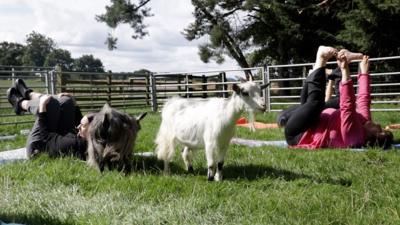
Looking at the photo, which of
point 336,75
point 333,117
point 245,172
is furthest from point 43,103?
point 336,75

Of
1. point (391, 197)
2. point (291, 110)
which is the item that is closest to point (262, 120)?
point (291, 110)

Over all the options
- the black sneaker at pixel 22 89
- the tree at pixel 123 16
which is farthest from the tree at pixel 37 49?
the black sneaker at pixel 22 89

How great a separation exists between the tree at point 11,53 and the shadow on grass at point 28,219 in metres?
61.4

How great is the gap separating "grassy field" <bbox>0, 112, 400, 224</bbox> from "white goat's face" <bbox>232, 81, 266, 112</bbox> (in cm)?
73

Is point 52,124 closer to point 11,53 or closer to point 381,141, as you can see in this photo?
point 381,141

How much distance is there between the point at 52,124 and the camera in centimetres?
611

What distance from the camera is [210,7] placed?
23438mm

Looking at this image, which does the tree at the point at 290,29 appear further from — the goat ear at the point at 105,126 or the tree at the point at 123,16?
the goat ear at the point at 105,126

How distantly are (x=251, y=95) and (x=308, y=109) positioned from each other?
176 cm

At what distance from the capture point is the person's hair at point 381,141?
6.82 metres

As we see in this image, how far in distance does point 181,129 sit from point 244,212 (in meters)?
1.92

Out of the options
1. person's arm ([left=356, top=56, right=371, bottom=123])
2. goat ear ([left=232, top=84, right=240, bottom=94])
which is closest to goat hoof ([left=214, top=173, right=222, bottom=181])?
goat ear ([left=232, top=84, right=240, bottom=94])

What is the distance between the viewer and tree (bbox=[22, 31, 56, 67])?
71.2 meters

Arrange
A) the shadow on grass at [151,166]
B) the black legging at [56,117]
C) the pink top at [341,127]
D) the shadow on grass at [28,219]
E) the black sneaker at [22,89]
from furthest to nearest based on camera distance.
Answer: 1. the pink top at [341,127]
2. the black sneaker at [22,89]
3. the black legging at [56,117]
4. the shadow on grass at [151,166]
5. the shadow on grass at [28,219]
